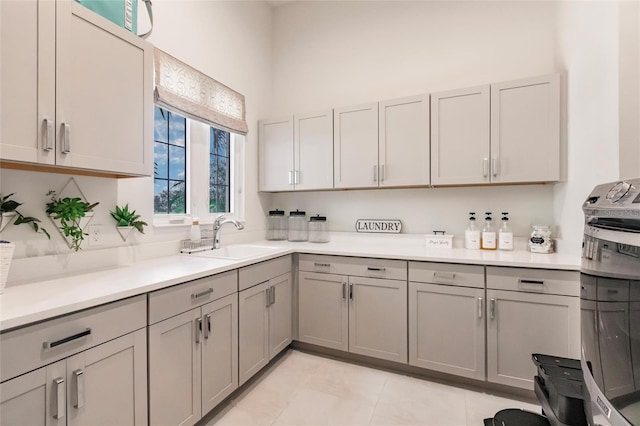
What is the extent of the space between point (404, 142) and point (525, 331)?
Answer: 5.15ft

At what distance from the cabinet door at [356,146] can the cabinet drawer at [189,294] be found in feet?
4.42

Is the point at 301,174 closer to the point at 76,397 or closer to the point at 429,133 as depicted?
the point at 429,133

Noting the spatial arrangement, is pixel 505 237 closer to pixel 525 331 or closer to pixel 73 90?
pixel 525 331

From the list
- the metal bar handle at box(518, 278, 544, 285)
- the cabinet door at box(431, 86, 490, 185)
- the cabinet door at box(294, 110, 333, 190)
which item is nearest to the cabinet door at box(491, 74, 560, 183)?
the cabinet door at box(431, 86, 490, 185)

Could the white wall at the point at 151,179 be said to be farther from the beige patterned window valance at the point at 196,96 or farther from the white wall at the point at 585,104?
the white wall at the point at 585,104

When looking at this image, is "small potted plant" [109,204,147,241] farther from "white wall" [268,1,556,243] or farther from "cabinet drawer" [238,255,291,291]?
"white wall" [268,1,556,243]

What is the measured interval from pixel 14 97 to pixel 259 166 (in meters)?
2.04

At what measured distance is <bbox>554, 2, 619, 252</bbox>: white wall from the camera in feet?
5.24

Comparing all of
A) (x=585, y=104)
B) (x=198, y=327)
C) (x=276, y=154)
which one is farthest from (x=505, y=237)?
(x=198, y=327)

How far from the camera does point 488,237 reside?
7.84 feet

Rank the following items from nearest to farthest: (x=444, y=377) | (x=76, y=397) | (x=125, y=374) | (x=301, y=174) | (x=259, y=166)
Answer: (x=76, y=397)
(x=125, y=374)
(x=444, y=377)
(x=301, y=174)
(x=259, y=166)

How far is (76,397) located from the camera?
3.51 feet

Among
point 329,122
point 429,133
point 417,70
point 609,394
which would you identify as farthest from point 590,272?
point 417,70

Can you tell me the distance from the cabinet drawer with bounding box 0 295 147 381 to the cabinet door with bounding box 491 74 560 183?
241 cm
